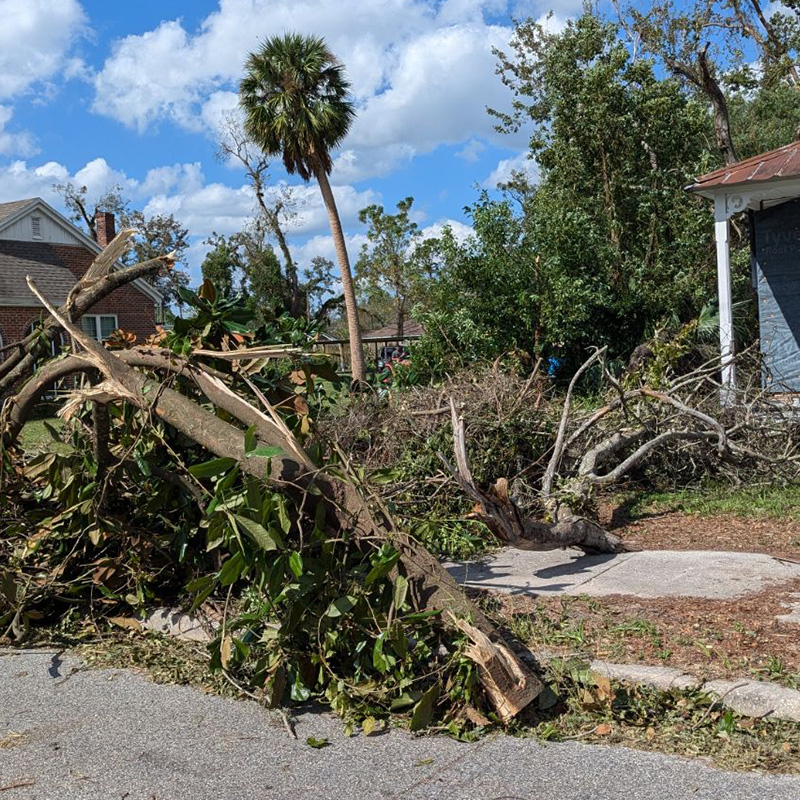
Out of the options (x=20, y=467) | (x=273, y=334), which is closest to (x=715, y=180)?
(x=273, y=334)

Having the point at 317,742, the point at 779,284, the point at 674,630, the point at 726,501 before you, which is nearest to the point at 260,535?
the point at 317,742

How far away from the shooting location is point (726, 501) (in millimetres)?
7648

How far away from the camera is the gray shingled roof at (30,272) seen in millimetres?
29031

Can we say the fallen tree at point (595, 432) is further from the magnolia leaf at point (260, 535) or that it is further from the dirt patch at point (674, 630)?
the magnolia leaf at point (260, 535)

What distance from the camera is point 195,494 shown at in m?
5.22

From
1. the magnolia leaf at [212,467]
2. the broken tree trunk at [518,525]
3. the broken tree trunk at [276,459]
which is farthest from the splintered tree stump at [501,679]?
the broken tree trunk at [518,525]

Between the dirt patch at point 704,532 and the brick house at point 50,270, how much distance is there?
25.2 metres

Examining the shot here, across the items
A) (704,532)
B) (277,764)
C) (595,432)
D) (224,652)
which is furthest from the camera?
(595,432)

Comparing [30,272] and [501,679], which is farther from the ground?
[30,272]

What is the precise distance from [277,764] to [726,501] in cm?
511

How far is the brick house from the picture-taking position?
1149 inches

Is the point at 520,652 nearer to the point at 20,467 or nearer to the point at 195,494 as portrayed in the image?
the point at 195,494

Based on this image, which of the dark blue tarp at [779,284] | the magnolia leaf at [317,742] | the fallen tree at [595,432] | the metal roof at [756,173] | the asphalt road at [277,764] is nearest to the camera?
the asphalt road at [277,764]

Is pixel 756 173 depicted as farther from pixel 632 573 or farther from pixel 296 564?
pixel 296 564
